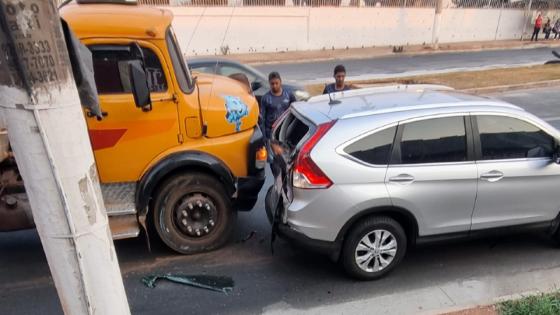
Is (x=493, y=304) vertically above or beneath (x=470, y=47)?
above

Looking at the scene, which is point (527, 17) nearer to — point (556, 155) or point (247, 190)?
point (556, 155)

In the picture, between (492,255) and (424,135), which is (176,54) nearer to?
(424,135)

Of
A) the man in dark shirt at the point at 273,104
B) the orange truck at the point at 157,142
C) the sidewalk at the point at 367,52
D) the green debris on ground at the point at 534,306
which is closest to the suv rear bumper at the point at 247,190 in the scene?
the orange truck at the point at 157,142

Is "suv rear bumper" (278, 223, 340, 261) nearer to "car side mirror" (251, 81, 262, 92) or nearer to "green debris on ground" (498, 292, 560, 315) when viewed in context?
"green debris on ground" (498, 292, 560, 315)

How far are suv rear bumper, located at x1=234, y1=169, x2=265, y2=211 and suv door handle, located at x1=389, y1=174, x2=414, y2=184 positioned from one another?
1586 mm

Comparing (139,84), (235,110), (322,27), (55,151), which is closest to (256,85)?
(235,110)

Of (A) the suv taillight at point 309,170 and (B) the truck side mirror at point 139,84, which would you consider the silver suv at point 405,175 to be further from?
(B) the truck side mirror at point 139,84

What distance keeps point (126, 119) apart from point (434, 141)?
9.90 feet

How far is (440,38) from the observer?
30953mm

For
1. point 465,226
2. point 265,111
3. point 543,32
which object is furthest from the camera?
point 543,32

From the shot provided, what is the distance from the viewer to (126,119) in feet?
15.0

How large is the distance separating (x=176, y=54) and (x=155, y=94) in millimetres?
513

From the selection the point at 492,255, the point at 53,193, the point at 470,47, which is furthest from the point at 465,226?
the point at 470,47

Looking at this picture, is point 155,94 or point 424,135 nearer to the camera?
point 424,135
